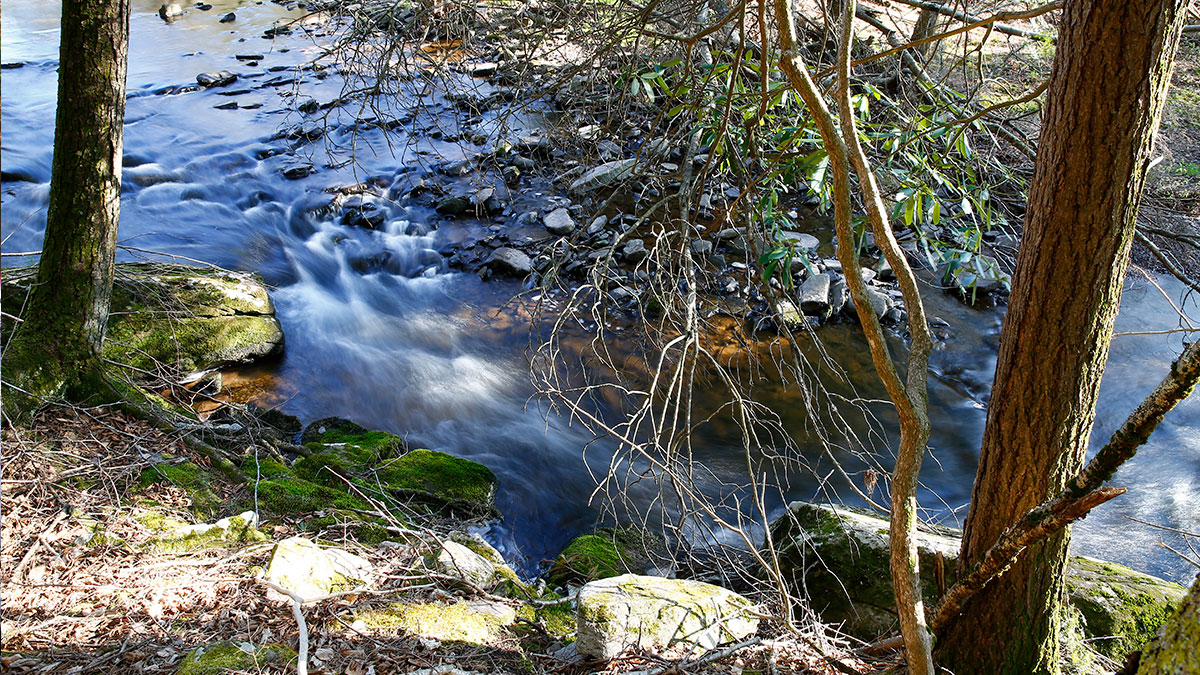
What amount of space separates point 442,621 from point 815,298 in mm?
5322

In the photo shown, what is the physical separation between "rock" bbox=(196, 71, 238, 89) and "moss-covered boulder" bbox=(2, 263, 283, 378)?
6933 millimetres

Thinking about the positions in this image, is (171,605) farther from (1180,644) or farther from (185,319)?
(185,319)

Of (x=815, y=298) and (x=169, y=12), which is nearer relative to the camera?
(x=815, y=298)

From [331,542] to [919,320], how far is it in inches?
101

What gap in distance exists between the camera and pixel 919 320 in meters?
2.04

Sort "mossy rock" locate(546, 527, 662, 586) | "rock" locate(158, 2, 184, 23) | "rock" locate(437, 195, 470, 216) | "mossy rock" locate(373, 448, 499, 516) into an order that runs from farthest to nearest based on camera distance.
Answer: "rock" locate(158, 2, 184, 23)
"rock" locate(437, 195, 470, 216)
"mossy rock" locate(373, 448, 499, 516)
"mossy rock" locate(546, 527, 662, 586)

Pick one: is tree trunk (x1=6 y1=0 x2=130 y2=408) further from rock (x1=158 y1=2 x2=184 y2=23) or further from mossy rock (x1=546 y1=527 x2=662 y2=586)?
rock (x1=158 y1=2 x2=184 y2=23)

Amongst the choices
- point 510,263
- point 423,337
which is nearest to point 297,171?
point 510,263

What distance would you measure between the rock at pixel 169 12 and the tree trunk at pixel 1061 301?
17.7 m

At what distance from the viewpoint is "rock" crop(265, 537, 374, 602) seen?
284 centimetres

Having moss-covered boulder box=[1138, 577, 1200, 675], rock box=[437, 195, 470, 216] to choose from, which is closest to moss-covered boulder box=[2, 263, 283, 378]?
rock box=[437, 195, 470, 216]

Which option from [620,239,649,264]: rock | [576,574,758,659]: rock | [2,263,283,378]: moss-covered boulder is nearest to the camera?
[576,574,758,659]: rock

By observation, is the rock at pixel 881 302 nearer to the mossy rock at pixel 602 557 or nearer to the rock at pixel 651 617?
the mossy rock at pixel 602 557

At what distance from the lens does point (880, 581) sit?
368cm
